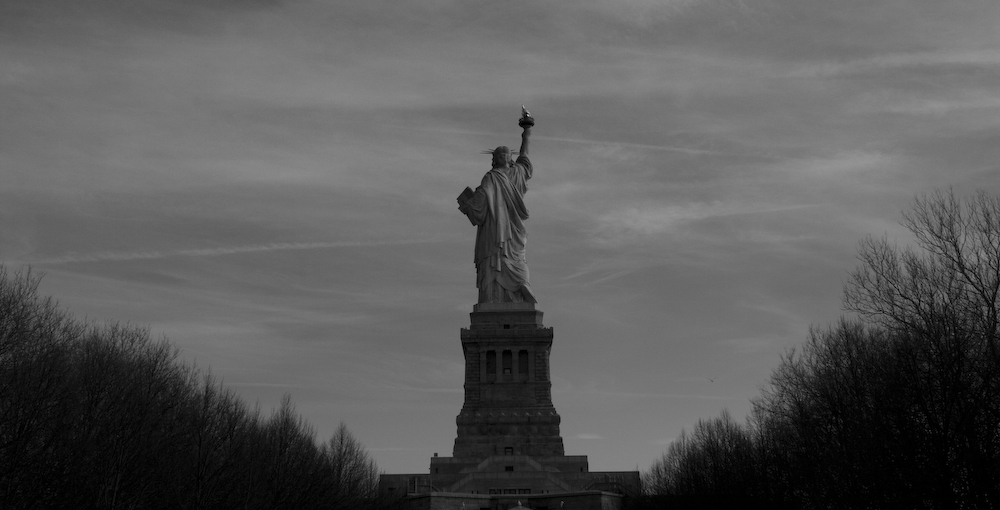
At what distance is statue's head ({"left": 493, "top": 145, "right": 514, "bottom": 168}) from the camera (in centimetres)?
7144

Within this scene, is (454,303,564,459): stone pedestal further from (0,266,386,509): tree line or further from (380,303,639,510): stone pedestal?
(0,266,386,509): tree line

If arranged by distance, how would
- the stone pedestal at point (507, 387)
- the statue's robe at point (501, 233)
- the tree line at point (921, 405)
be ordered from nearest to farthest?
the tree line at point (921, 405) < the stone pedestal at point (507, 387) < the statue's robe at point (501, 233)

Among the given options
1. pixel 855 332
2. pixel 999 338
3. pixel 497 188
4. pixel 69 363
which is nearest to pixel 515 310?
pixel 497 188

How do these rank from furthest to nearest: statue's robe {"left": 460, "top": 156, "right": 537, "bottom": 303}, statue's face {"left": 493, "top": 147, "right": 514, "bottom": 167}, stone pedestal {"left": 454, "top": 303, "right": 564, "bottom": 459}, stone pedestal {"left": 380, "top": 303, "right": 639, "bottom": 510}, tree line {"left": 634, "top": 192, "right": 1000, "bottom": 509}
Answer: statue's face {"left": 493, "top": 147, "right": 514, "bottom": 167}, statue's robe {"left": 460, "top": 156, "right": 537, "bottom": 303}, stone pedestal {"left": 454, "top": 303, "right": 564, "bottom": 459}, stone pedestal {"left": 380, "top": 303, "right": 639, "bottom": 510}, tree line {"left": 634, "top": 192, "right": 1000, "bottom": 509}

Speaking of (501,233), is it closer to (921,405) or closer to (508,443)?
(508,443)

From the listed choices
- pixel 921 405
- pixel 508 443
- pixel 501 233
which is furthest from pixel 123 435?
pixel 501 233

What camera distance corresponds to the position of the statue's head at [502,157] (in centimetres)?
7144

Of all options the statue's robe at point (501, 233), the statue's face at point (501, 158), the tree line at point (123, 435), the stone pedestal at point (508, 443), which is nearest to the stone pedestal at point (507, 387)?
the stone pedestal at point (508, 443)

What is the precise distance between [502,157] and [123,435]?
45894mm

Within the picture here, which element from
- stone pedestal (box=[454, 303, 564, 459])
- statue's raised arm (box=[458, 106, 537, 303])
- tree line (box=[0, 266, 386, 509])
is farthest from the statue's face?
tree line (box=[0, 266, 386, 509])

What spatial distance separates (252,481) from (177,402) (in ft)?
12.5

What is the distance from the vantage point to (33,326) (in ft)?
93.1

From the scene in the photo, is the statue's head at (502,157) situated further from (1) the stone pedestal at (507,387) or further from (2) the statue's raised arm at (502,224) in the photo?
(1) the stone pedestal at (507,387)

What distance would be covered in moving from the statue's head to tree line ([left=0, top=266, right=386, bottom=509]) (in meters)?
33.4
